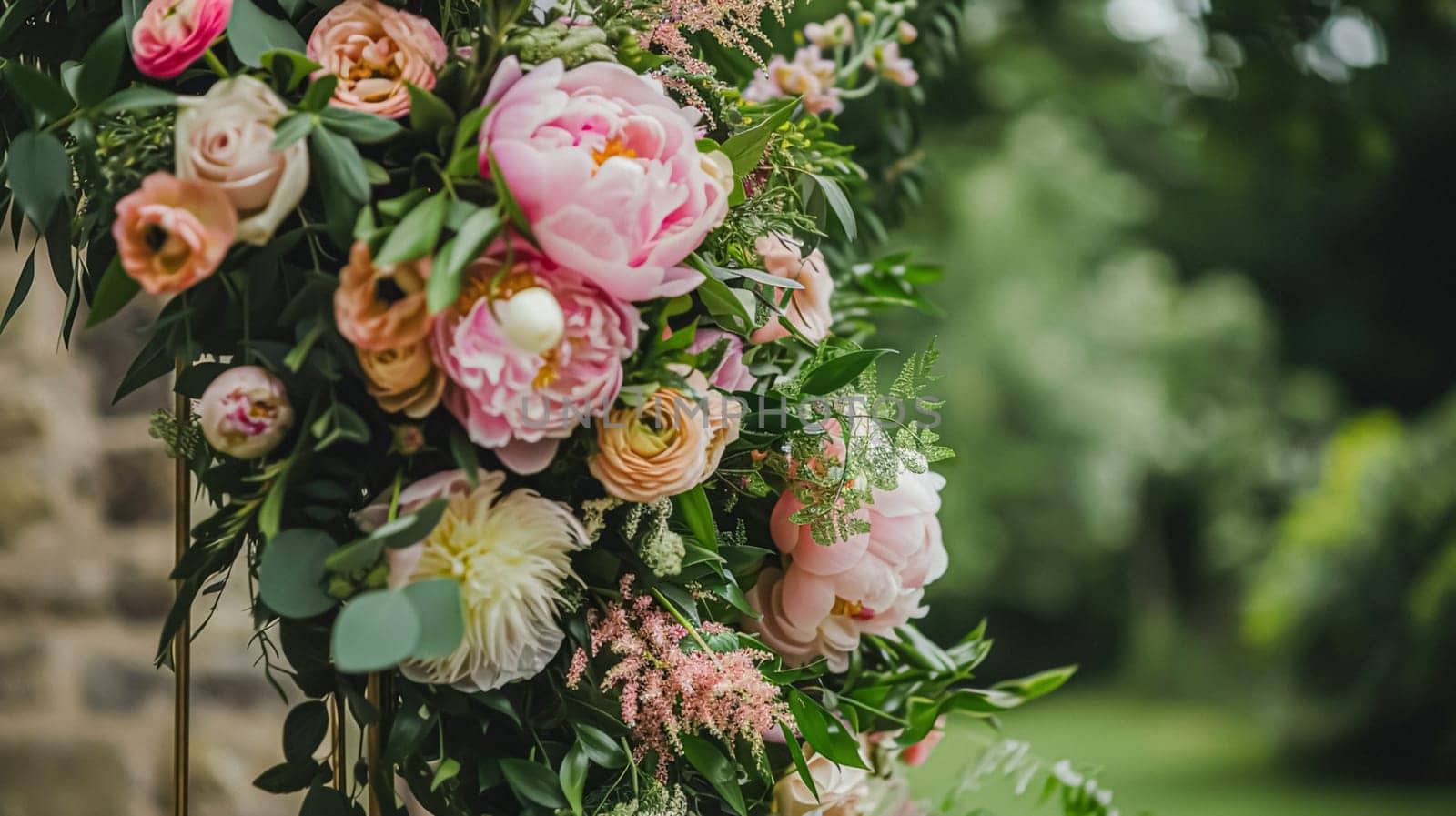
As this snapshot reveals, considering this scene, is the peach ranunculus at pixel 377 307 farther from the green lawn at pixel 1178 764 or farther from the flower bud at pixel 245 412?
the green lawn at pixel 1178 764

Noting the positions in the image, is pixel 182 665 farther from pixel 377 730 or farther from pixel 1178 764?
pixel 1178 764

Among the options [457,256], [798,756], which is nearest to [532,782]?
[798,756]

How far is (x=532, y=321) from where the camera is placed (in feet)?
1.27

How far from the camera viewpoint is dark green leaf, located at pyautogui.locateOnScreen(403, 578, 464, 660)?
0.39m

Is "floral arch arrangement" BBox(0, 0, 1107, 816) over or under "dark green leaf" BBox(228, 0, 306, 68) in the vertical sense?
under

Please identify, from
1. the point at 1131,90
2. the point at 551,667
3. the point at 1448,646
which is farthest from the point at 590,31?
the point at 1131,90

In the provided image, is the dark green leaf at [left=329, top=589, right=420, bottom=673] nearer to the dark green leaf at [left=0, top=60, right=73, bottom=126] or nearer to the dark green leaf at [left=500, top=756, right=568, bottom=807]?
the dark green leaf at [left=500, top=756, right=568, bottom=807]

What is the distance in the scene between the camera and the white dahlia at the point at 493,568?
425 mm

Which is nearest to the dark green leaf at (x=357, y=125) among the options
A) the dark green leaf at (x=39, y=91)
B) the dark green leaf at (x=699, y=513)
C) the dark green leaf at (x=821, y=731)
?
the dark green leaf at (x=39, y=91)

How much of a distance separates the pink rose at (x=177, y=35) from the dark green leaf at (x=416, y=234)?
12cm

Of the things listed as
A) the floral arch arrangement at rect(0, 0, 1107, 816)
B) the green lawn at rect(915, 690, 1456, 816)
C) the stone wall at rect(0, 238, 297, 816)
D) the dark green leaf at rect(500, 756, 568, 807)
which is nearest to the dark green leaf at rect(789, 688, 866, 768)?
the floral arch arrangement at rect(0, 0, 1107, 816)

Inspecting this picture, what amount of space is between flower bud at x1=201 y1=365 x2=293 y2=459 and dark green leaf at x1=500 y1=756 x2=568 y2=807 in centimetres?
17

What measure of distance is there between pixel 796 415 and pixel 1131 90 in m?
5.28

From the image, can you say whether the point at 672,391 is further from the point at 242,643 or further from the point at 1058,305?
the point at 1058,305
